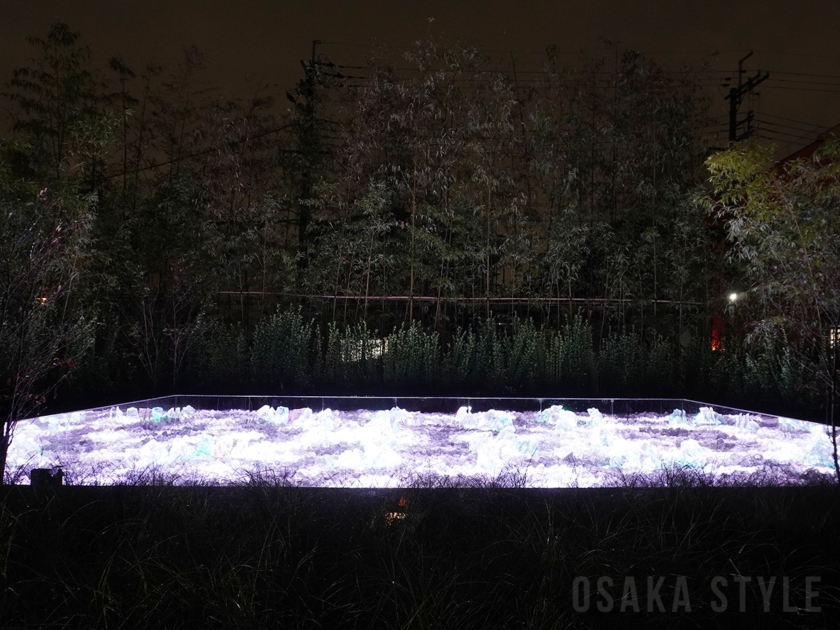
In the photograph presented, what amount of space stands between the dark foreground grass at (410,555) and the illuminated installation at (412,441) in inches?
17.6

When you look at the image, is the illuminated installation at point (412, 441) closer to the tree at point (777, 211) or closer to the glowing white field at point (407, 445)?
the glowing white field at point (407, 445)

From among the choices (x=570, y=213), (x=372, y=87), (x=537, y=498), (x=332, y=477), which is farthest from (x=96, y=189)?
(x=537, y=498)

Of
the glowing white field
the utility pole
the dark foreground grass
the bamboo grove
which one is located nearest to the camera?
the dark foreground grass

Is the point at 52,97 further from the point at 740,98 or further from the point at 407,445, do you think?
the point at 740,98

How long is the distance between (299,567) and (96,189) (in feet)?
22.2

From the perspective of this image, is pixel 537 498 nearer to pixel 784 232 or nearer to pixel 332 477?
pixel 332 477

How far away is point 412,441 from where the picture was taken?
13.6 ft

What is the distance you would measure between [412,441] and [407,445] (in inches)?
6.4

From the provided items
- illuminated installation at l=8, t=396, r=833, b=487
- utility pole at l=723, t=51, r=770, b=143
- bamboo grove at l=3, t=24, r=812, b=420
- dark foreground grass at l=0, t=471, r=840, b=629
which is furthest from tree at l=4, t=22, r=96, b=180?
utility pole at l=723, t=51, r=770, b=143

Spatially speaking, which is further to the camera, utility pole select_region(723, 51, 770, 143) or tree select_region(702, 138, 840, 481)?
utility pole select_region(723, 51, 770, 143)

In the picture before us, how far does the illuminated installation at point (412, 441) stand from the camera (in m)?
3.15

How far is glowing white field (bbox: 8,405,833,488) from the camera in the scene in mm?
3113

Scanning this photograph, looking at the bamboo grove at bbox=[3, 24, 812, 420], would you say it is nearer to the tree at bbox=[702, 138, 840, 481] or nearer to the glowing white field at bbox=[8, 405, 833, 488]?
the tree at bbox=[702, 138, 840, 481]

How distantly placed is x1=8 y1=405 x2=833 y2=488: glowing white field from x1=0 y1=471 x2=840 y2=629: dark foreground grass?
16.3 inches
